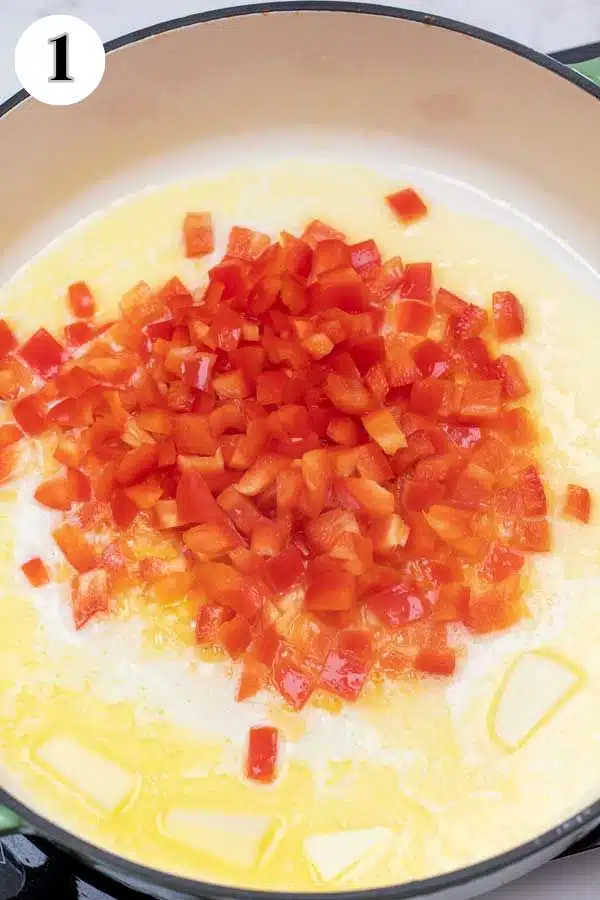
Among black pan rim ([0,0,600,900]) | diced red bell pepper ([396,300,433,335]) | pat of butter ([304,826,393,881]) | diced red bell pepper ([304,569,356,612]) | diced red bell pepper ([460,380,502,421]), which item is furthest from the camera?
diced red bell pepper ([396,300,433,335])

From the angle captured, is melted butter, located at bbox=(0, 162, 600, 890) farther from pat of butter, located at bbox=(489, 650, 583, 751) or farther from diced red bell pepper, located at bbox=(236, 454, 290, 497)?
diced red bell pepper, located at bbox=(236, 454, 290, 497)

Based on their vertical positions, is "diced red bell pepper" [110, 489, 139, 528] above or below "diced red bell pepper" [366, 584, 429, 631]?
above

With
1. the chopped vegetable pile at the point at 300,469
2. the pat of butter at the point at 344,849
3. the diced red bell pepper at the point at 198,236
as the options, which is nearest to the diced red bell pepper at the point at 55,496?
the chopped vegetable pile at the point at 300,469

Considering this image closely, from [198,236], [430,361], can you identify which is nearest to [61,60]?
[198,236]

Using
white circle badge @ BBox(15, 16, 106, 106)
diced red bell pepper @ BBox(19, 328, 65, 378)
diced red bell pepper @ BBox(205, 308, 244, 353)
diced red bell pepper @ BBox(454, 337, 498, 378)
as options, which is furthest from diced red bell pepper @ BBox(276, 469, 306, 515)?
white circle badge @ BBox(15, 16, 106, 106)

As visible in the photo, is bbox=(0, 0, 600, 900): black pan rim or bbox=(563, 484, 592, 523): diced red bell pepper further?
bbox=(563, 484, 592, 523): diced red bell pepper

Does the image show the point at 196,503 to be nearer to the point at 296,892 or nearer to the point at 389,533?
the point at 389,533

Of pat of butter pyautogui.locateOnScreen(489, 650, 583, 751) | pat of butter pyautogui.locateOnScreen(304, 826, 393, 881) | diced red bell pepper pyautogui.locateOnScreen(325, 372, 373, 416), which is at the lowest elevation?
pat of butter pyautogui.locateOnScreen(304, 826, 393, 881)

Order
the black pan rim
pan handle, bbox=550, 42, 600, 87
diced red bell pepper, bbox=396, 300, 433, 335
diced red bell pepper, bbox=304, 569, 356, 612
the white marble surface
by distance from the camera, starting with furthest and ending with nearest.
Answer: the white marble surface → pan handle, bbox=550, 42, 600, 87 → diced red bell pepper, bbox=396, 300, 433, 335 → diced red bell pepper, bbox=304, 569, 356, 612 → the black pan rim
